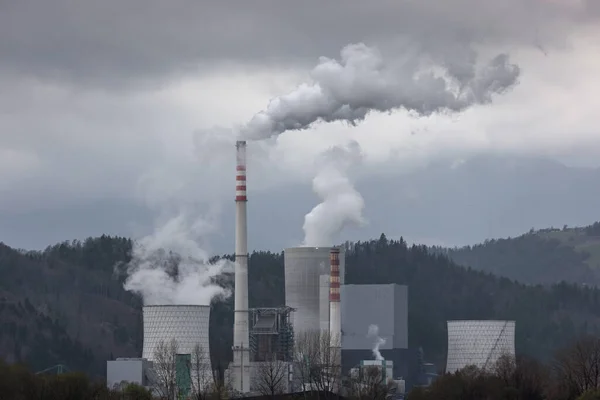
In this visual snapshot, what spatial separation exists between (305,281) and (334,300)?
5979mm

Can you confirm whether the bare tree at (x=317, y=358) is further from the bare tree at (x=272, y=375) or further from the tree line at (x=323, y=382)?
the bare tree at (x=272, y=375)

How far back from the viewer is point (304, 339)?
84.4 meters

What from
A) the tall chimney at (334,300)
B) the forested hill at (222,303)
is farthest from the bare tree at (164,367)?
the forested hill at (222,303)

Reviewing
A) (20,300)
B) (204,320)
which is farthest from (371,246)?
(204,320)

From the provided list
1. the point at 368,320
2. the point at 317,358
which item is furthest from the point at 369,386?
the point at 368,320

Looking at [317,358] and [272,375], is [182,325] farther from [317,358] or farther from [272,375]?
[317,358]

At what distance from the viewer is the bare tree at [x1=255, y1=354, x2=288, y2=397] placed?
7366 centimetres

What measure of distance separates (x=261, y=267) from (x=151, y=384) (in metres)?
62.6

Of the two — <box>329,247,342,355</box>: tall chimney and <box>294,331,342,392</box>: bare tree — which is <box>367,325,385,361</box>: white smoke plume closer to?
<box>294,331,342,392</box>: bare tree

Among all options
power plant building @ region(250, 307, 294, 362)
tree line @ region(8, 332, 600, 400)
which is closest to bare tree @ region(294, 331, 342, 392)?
tree line @ region(8, 332, 600, 400)

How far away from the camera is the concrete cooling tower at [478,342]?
8919 centimetres

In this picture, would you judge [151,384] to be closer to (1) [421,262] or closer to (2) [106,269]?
(2) [106,269]

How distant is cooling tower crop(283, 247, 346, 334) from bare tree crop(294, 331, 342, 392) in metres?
1.53

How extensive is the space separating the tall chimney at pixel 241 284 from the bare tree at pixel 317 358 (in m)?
3.36
